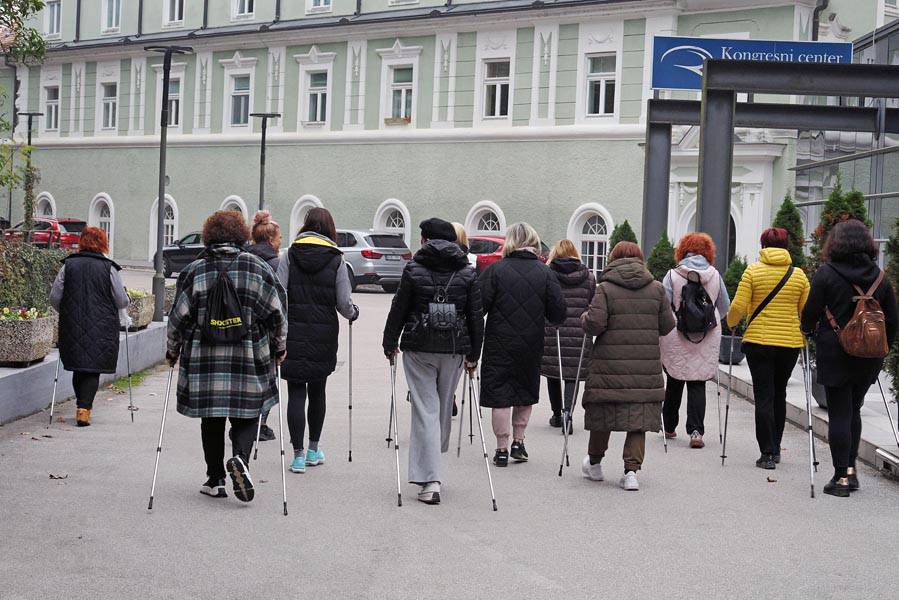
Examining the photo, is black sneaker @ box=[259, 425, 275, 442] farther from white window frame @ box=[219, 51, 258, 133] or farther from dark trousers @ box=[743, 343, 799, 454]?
white window frame @ box=[219, 51, 258, 133]

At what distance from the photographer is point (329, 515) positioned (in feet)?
25.7

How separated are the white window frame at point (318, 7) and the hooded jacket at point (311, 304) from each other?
34860 millimetres

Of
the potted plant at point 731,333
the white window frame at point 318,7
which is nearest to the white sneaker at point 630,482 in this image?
the potted plant at point 731,333

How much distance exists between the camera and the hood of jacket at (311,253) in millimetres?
9141

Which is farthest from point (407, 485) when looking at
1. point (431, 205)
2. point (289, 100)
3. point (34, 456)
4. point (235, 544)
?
point (289, 100)

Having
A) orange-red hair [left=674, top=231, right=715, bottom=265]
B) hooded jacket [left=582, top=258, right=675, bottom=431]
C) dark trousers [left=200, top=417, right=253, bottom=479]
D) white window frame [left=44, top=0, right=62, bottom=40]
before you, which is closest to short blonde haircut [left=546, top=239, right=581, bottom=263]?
orange-red hair [left=674, top=231, right=715, bottom=265]

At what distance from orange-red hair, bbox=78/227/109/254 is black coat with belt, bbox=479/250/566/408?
3.66 meters

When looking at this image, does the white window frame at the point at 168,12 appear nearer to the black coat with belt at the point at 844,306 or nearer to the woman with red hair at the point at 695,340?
the woman with red hair at the point at 695,340

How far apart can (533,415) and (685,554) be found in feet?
19.4

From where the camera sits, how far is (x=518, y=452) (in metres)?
10.1

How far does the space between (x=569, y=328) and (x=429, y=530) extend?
4.54m

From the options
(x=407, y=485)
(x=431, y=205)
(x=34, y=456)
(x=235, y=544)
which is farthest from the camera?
(x=431, y=205)

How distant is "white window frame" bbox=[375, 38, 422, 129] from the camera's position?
132ft

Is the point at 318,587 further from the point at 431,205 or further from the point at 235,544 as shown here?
the point at 431,205
